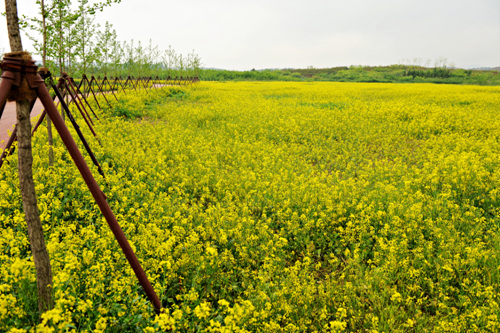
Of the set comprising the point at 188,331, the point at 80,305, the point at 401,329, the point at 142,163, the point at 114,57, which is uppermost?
the point at 114,57

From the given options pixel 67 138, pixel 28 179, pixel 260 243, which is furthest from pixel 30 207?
pixel 260 243

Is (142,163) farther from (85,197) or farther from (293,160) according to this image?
(293,160)

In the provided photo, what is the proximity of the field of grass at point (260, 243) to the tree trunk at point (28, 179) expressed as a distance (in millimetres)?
153

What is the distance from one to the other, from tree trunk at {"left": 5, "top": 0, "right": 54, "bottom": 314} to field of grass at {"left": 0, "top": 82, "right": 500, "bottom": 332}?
0.15 metres

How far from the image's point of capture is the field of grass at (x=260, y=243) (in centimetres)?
292

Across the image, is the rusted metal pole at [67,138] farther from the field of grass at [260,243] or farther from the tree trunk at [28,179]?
the field of grass at [260,243]

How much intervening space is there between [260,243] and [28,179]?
3.17 m

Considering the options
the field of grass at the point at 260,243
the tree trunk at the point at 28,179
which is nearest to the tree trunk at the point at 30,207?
the tree trunk at the point at 28,179

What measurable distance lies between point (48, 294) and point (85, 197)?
2.83 meters

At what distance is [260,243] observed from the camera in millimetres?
4566

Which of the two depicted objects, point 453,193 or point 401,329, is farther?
point 453,193

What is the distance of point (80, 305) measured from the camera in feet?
8.35

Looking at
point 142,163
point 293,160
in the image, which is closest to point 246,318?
point 142,163

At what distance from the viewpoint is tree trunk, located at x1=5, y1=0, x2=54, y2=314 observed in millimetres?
2234
